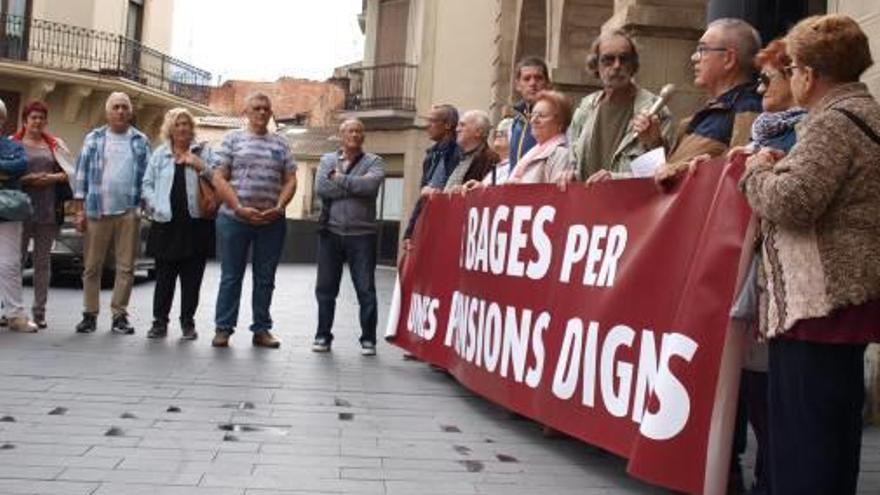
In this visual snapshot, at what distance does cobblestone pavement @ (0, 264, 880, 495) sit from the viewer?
4.60 m

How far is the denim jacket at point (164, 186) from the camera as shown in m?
9.19

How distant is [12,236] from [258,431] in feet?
15.2

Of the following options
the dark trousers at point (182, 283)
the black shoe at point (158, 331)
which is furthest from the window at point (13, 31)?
the black shoe at point (158, 331)

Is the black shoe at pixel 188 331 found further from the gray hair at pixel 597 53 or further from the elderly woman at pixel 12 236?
the gray hair at pixel 597 53

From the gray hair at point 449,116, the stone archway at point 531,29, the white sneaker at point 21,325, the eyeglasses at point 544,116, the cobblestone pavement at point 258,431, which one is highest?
the stone archway at point 531,29

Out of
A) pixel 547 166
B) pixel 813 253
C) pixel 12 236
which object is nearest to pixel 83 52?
pixel 12 236

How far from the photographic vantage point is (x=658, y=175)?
4.62m

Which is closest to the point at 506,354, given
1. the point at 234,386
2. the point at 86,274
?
the point at 234,386

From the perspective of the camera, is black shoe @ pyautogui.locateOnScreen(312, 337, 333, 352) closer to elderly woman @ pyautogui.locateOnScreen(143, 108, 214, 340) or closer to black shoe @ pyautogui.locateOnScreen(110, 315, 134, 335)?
elderly woman @ pyautogui.locateOnScreen(143, 108, 214, 340)

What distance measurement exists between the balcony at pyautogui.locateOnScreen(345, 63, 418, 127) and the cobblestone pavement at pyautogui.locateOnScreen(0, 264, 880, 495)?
22493mm

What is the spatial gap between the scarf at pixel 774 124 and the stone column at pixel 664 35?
652 centimetres

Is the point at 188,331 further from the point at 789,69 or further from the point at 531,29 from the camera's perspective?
the point at 531,29

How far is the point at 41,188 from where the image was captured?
9.58 meters

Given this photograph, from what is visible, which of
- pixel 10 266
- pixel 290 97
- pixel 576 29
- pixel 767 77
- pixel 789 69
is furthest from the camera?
pixel 290 97
